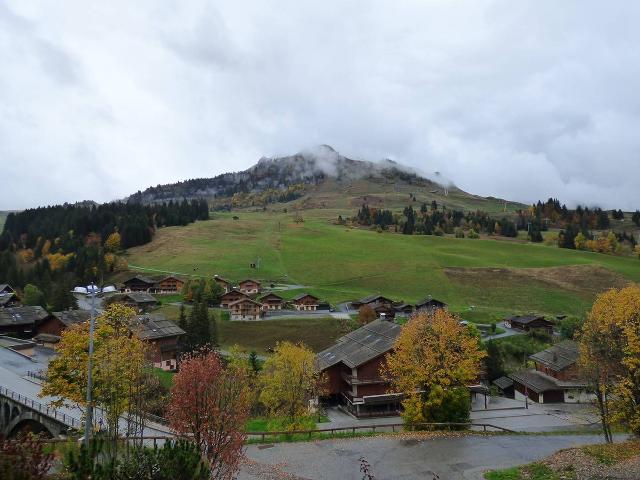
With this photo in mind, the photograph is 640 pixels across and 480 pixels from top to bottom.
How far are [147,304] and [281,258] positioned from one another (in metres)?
49.2

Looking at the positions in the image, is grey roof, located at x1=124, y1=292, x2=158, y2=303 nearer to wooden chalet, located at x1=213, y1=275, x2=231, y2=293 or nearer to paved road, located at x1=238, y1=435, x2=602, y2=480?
wooden chalet, located at x1=213, y1=275, x2=231, y2=293

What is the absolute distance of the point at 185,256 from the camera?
143m

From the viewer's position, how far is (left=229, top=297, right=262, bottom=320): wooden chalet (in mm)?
93875

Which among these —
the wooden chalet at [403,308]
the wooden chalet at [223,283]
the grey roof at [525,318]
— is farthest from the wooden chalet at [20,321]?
the grey roof at [525,318]

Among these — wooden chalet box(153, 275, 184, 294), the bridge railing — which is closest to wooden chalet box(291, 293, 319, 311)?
wooden chalet box(153, 275, 184, 294)

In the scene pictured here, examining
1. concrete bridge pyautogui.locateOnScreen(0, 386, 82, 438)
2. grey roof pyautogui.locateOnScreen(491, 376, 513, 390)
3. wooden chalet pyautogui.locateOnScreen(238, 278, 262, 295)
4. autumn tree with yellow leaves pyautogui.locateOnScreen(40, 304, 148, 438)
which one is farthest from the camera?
wooden chalet pyautogui.locateOnScreen(238, 278, 262, 295)

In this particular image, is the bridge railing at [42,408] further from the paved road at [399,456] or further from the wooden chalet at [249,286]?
the wooden chalet at [249,286]

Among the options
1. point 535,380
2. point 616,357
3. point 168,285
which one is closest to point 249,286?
point 168,285

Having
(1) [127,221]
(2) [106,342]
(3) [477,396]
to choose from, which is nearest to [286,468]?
(2) [106,342]

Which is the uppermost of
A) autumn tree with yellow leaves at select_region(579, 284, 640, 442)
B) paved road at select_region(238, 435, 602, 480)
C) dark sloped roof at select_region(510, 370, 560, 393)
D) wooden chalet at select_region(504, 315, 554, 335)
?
autumn tree with yellow leaves at select_region(579, 284, 640, 442)

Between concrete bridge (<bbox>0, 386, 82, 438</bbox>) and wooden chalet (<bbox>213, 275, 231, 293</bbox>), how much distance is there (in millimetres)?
65743

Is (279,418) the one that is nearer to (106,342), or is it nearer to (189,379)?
(106,342)

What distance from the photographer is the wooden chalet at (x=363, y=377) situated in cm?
5172

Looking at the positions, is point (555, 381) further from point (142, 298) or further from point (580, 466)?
point (142, 298)
